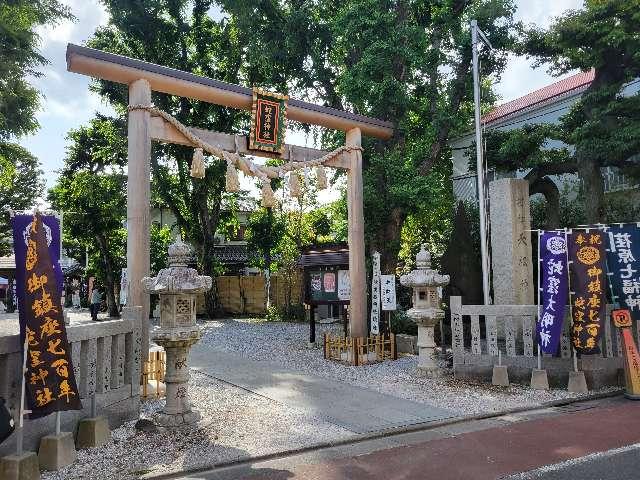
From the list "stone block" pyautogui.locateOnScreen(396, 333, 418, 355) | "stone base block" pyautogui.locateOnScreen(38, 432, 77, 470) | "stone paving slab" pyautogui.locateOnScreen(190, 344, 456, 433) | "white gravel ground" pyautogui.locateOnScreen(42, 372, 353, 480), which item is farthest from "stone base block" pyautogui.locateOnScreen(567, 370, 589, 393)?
"stone base block" pyautogui.locateOnScreen(38, 432, 77, 470)

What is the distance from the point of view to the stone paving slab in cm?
727

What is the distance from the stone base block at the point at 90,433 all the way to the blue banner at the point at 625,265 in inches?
356

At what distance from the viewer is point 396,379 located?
10.1m

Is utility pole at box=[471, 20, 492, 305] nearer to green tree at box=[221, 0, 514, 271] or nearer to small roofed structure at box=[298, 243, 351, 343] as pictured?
green tree at box=[221, 0, 514, 271]

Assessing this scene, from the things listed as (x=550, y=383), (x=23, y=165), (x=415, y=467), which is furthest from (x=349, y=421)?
(x=23, y=165)

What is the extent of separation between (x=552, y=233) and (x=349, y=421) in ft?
17.7

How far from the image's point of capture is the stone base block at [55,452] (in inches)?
213

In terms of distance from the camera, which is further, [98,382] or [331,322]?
[331,322]

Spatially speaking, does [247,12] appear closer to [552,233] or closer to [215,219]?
[215,219]

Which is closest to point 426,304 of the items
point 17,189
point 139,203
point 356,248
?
point 356,248

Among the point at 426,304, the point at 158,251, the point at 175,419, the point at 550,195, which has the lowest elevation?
the point at 175,419

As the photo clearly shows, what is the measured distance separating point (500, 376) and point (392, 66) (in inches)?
375

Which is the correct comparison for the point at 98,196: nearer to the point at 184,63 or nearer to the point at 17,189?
the point at 184,63

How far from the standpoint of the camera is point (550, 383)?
9.34 metres
